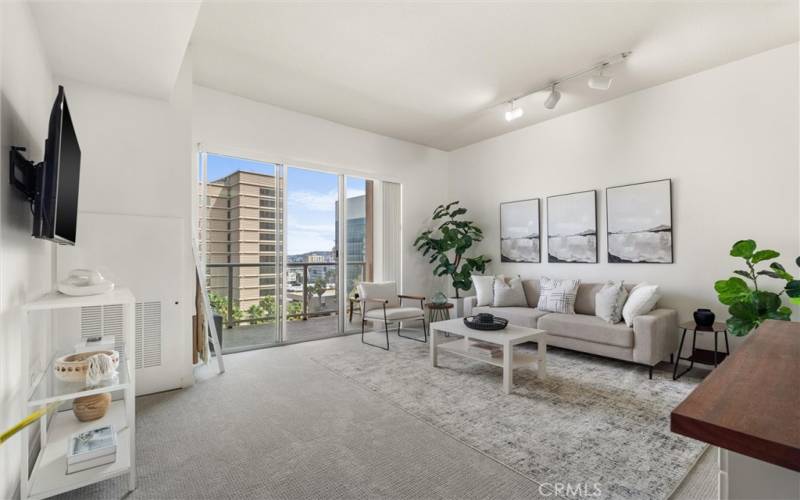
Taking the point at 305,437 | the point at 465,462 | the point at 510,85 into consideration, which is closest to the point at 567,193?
the point at 510,85

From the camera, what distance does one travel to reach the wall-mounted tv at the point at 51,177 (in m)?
1.69

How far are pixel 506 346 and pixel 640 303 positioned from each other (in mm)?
1558

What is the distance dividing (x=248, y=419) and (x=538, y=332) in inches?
96.0

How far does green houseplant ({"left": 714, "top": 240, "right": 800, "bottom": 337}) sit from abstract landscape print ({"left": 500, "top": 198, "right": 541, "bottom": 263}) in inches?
86.3

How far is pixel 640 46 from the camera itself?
3297 millimetres

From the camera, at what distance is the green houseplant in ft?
9.80

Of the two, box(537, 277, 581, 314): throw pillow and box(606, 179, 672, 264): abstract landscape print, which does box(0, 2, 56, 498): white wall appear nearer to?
box(537, 277, 581, 314): throw pillow

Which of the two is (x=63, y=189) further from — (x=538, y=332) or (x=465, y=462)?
(x=538, y=332)

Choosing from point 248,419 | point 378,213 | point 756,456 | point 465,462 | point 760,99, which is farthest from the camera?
point 378,213

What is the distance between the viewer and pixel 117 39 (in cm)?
228

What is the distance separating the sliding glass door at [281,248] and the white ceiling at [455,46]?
109cm

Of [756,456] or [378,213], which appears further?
[378,213]

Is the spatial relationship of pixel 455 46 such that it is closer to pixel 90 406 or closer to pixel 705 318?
pixel 705 318

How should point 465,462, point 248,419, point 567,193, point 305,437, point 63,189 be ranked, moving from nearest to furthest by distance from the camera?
point 63,189 → point 465,462 → point 305,437 → point 248,419 → point 567,193
